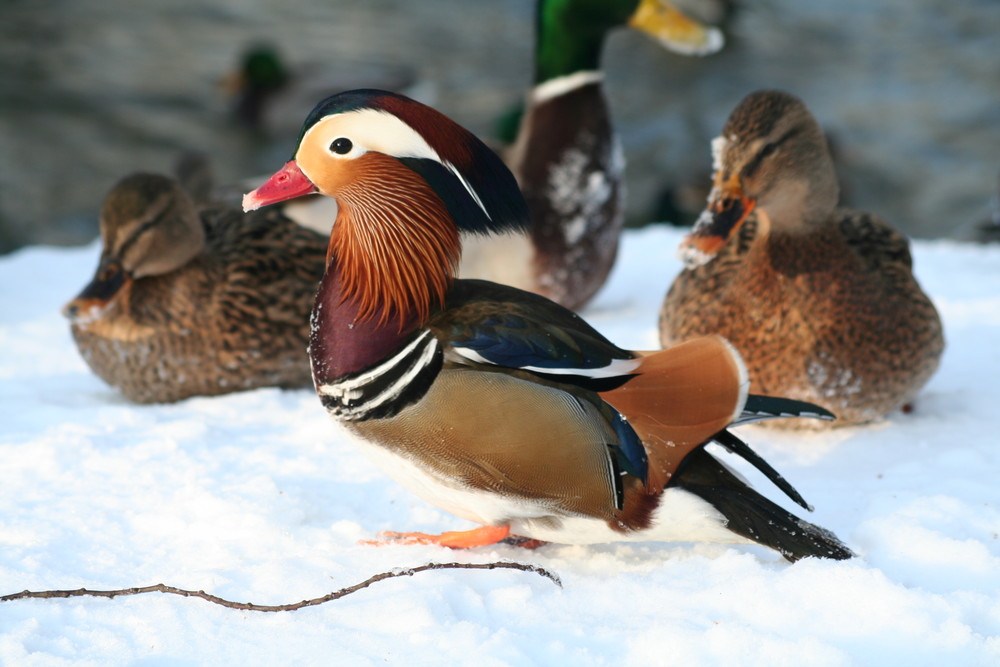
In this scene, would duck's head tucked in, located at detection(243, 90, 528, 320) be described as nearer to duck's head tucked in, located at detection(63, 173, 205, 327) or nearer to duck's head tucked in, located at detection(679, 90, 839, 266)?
duck's head tucked in, located at detection(679, 90, 839, 266)

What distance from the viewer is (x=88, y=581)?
2.29 m

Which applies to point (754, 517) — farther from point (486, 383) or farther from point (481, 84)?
point (481, 84)

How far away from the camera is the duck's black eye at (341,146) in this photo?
230cm

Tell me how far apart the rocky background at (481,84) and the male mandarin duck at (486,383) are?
22.5 feet

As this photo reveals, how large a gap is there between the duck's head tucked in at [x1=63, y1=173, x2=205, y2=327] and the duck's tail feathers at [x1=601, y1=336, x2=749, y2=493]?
1.99 metres

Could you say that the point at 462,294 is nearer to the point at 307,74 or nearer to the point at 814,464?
the point at 814,464

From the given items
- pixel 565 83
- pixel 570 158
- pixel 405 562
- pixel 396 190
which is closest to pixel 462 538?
pixel 405 562

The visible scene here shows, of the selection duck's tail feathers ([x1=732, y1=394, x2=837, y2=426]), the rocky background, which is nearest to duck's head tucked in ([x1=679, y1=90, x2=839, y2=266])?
duck's tail feathers ([x1=732, y1=394, x2=837, y2=426])

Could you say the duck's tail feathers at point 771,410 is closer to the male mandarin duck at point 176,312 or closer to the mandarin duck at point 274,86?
the male mandarin duck at point 176,312

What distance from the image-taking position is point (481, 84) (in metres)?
11.7

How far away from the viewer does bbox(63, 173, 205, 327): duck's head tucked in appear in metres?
3.62

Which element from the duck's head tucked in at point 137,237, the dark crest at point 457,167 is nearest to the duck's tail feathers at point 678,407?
the dark crest at point 457,167

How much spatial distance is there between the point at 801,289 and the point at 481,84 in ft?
28.9

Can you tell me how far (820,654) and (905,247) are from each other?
6.42ft
